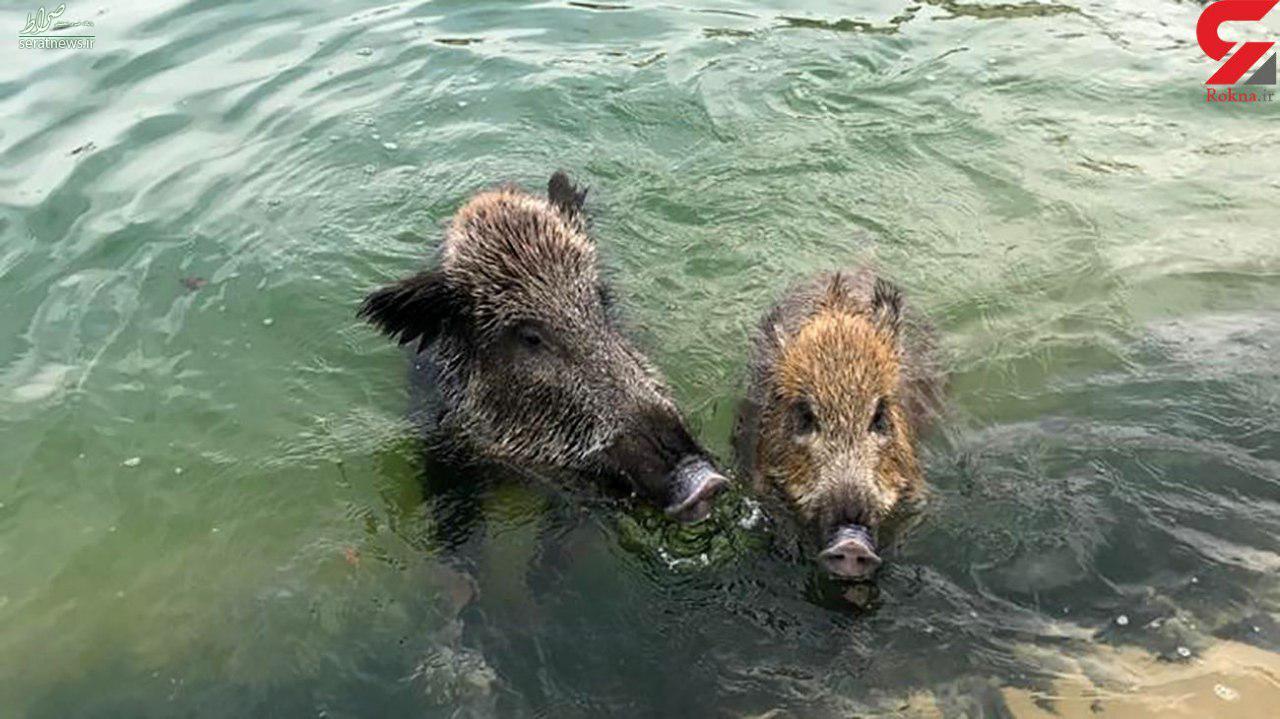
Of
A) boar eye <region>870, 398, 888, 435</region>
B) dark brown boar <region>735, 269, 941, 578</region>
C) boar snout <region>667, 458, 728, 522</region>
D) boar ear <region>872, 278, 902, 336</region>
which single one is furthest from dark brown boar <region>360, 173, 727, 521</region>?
boar ear <region>872, 278, 902, 336</region>

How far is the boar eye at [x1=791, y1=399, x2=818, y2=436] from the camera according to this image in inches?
221

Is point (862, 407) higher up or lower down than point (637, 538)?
higher up

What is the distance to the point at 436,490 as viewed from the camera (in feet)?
21.3

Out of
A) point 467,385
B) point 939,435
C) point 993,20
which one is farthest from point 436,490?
point 993,20

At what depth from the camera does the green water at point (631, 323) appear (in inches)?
208

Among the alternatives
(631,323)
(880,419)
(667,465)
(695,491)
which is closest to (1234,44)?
(631,323)

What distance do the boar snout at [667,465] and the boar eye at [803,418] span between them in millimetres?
651

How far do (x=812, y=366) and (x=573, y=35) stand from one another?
785 cm

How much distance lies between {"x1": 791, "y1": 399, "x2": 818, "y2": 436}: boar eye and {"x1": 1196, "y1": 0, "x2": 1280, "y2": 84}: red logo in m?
7.56

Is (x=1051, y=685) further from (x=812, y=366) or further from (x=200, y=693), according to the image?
(x=200, y=693)

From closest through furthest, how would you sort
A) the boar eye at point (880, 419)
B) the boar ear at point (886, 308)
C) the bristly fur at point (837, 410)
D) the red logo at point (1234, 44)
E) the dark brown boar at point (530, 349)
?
the bristly fur at point (837, 410)
the boar eye at point (880, 419)
the dark brown boar at point (530, 349)
the boar ear at point (886, 308)
the red logo at point (1234, 44)

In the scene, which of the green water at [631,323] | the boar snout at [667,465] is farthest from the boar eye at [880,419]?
the boar snout at [667,465]

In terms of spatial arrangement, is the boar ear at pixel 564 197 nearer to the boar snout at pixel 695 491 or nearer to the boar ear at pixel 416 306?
the boar ear at pixel 416 306

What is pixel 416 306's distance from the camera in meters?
6.34
